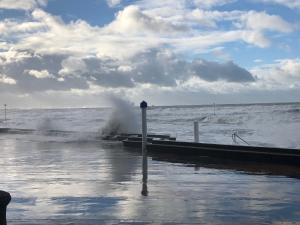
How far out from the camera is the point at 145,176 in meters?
11.3

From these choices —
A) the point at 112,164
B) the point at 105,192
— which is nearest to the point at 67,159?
the point at 112,164

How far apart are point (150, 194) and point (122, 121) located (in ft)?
73.3

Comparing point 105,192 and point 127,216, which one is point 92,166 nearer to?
point 105,192

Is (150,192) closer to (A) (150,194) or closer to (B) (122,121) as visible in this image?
(A) (150,194)

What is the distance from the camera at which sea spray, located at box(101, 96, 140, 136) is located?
3009cm

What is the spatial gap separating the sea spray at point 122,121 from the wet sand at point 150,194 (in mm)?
15903

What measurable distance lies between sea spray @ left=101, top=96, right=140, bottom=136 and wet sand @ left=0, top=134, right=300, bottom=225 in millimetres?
15903

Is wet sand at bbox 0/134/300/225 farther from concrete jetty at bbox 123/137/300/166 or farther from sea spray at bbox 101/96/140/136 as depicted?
sea spray at bbox 101/96/140/136

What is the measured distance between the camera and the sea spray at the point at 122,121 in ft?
98.7

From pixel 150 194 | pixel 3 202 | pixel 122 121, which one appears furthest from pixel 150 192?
pixel 122 121

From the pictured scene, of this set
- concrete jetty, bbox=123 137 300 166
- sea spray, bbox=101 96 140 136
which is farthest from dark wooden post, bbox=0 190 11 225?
sea spray, bbox=101 96 140 136

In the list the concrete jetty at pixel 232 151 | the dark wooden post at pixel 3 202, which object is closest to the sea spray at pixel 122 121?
the concrete jetty at pixel 232 151

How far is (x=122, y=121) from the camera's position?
31078 millimetres

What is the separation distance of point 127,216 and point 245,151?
790 centimetres
